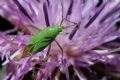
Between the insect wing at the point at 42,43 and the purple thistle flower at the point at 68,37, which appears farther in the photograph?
the purple thistle flower at the point at 68,37

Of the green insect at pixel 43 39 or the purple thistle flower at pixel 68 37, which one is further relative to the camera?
the purple thistle flower at pixel 68 37

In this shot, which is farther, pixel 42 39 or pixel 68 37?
pixel 68 37

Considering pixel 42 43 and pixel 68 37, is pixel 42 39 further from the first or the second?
pixel 68 37

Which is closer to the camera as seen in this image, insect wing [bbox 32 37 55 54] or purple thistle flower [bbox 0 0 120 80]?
insect wing [bbox 32 37 55 54]

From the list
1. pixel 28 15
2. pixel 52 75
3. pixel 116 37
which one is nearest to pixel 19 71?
pixel 52 75

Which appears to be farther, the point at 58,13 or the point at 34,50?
the point at 58,13

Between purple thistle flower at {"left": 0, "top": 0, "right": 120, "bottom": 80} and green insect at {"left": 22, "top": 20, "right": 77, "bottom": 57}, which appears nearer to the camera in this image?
green insect at {"left": 22, "top": 20, "right": 77, "bottom": 57}

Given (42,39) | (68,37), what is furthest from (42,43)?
(68,37)

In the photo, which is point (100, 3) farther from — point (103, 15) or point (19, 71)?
point (19, 71)
